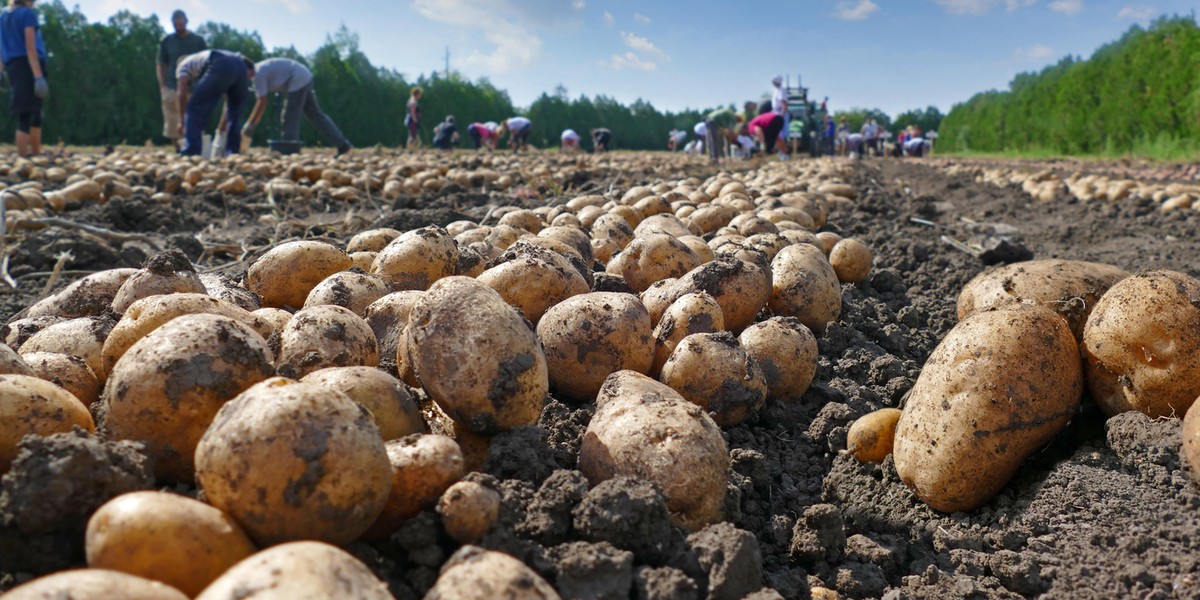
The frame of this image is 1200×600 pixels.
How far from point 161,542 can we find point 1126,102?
28867mm

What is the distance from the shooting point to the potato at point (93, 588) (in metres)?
1.15

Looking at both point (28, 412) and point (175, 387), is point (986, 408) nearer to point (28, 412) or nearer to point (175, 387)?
point (175, 387)

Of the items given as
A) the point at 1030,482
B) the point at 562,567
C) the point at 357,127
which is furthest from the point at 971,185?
the point at 357,127

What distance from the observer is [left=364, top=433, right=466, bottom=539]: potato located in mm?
1722

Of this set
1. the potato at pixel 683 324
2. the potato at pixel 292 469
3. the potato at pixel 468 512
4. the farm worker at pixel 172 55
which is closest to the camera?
the potato at pixel 292 469

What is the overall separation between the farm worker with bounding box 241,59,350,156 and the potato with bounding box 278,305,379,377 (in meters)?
12.5

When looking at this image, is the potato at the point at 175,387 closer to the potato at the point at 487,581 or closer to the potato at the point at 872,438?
the potato at the point at 487,581

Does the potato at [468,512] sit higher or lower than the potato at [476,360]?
lower

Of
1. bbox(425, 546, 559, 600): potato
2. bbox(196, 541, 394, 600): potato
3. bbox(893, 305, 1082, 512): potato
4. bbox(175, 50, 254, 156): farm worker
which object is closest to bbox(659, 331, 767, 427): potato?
bbox(893, 305, 1082, 512): potato

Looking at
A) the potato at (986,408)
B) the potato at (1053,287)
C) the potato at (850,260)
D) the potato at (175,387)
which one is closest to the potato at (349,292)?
the potato at (175,387)

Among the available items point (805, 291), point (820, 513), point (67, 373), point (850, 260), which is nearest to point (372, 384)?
point (67, 373)

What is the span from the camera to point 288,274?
3.13m

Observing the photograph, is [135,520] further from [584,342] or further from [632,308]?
[632,308]

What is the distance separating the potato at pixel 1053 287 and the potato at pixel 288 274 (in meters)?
2.65
